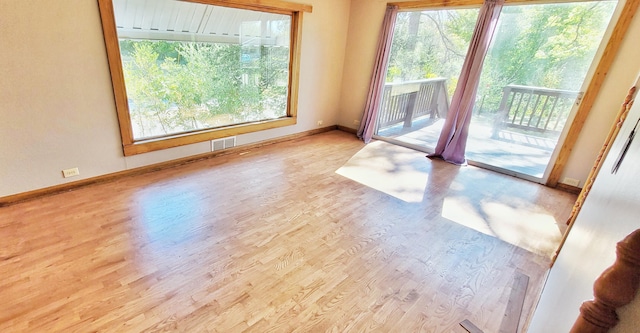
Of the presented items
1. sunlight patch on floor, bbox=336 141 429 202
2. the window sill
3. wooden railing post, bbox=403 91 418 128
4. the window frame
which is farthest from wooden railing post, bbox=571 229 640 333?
wooden railing post, bbox=403 91 418 128

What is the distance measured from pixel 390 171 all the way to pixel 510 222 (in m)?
1.40

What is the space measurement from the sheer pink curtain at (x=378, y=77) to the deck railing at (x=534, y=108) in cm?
170

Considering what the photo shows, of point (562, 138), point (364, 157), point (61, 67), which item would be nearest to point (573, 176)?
point (562, 138)

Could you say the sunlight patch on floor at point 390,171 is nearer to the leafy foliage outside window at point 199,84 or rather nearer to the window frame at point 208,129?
the window frame at point 208,129

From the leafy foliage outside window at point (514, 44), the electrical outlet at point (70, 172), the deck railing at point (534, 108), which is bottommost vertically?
the electrical outlet at point (70, 172)

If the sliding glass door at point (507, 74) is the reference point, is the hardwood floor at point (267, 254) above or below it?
below

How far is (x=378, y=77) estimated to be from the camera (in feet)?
15.1

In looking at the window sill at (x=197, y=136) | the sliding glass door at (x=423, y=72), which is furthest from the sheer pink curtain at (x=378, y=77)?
the window sill at (x=197, y=136)

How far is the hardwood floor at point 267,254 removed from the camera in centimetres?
162

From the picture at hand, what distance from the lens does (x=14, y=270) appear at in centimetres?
182

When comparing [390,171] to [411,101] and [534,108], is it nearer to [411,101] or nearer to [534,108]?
[411,101]

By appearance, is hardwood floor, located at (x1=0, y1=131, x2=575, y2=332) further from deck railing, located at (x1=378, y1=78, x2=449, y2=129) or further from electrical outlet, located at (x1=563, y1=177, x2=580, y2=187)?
deck railing, located at (x1=378, y1=78, x2=449, y2=129)

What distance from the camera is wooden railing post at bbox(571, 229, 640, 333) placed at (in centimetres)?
47

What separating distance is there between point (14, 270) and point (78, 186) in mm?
1167
